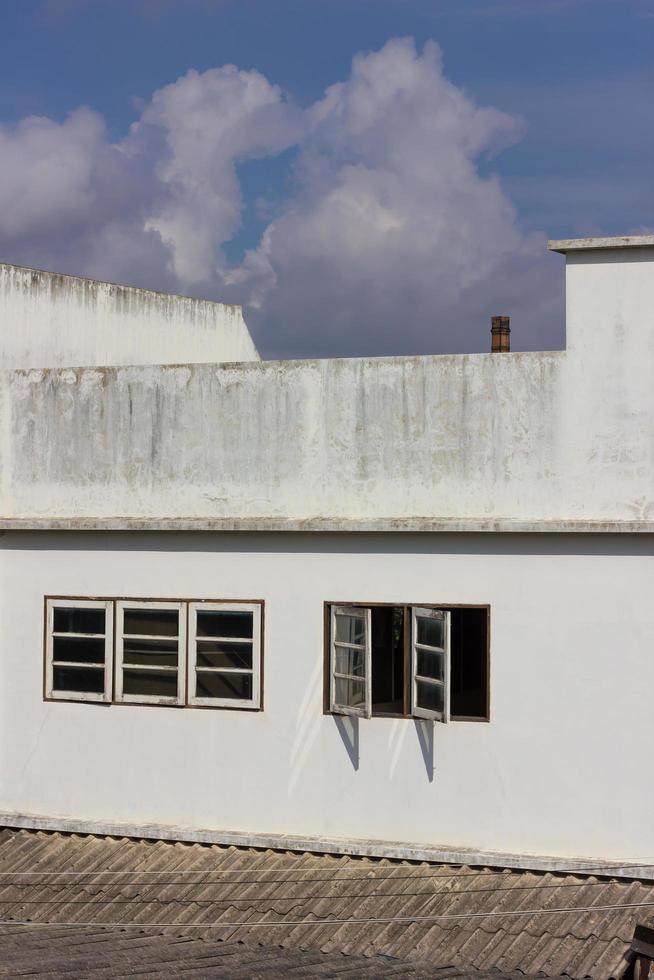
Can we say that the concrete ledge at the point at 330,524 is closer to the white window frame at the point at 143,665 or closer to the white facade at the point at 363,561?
the white facade at the point at 363,561

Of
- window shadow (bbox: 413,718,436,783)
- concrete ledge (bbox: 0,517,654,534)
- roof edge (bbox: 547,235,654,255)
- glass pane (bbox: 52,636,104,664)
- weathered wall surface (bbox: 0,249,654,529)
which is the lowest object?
window shadow (bbox: 413,718,436,783)

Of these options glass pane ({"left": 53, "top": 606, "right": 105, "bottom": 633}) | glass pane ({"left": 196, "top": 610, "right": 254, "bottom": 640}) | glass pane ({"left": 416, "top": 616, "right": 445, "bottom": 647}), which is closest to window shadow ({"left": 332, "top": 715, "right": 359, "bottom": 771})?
glass pane ({"left": 416, "top": 616, "right": 445, "bottom": 647})

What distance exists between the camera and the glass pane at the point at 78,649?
34.1ft

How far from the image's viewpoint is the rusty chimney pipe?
10695mm

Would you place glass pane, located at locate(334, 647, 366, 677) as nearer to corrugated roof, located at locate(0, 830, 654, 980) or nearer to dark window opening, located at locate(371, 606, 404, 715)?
dark window opening, located at locate(371, 606, 404, 715)

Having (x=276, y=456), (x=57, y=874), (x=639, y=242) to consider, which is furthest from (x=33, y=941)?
(x=639, y=242)

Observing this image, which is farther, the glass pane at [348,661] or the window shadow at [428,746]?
the glass pane at [348,661]

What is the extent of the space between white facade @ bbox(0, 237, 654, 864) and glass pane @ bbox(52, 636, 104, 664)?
18 cm

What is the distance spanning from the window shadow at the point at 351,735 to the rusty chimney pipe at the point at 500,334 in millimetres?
3593

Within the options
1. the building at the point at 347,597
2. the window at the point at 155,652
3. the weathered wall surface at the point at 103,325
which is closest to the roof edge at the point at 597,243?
the building at the point at 347,597

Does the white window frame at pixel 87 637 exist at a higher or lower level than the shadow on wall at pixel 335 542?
lower

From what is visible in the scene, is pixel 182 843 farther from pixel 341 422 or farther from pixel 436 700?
pixel 341 422

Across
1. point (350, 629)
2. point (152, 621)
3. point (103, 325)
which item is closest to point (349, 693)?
point (350, 629)

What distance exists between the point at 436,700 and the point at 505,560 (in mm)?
1221
